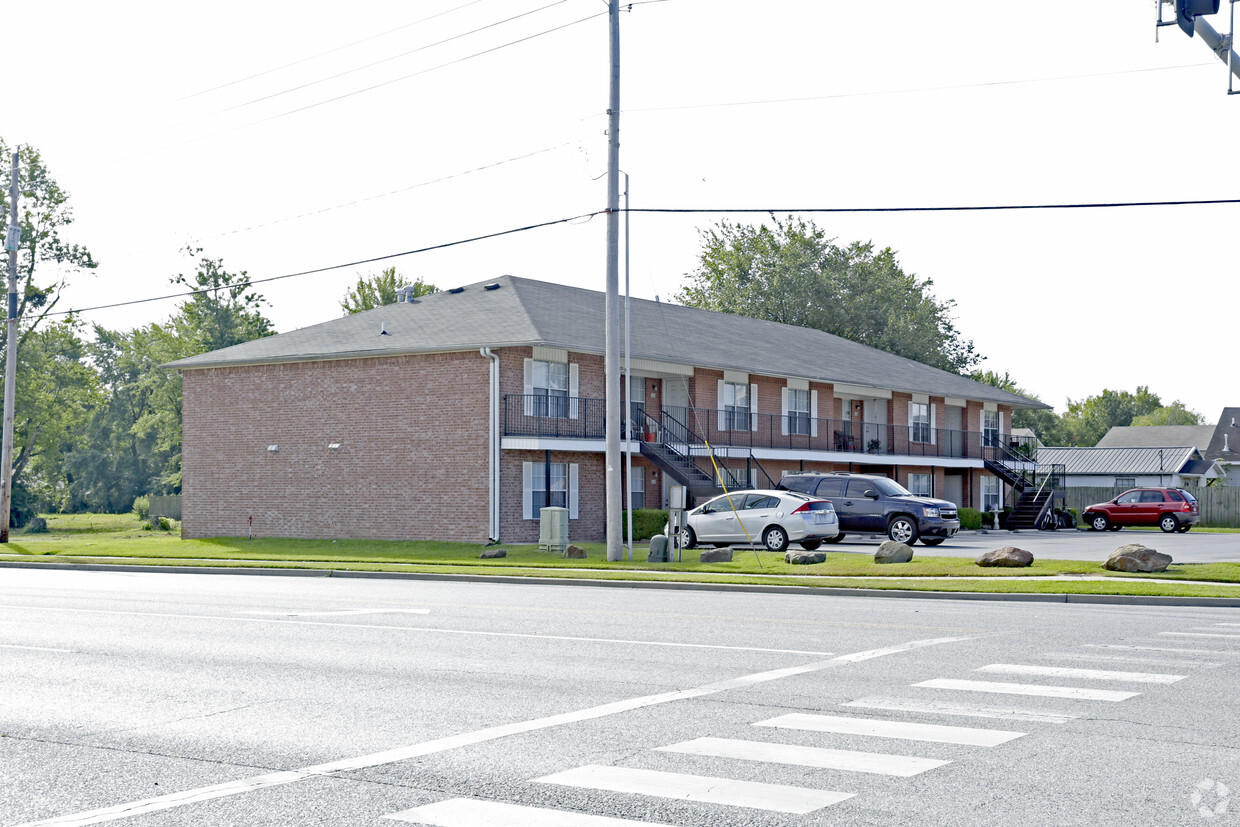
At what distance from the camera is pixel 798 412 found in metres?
45.2

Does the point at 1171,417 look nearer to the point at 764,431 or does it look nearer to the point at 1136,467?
the point at 1136,467

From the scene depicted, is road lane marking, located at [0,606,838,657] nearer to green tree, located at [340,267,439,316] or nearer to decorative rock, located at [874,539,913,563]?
decorative rock, located at [874,539,913,563]

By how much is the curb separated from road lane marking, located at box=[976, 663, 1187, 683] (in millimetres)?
7649

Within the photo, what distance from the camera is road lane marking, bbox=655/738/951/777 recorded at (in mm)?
6965

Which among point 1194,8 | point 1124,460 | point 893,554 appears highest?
point 1194,8

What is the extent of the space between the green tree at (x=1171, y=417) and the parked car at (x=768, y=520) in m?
107

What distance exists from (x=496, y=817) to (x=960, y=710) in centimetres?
397

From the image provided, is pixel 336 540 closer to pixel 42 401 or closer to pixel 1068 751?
pixel 1068 751

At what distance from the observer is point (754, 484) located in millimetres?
41438

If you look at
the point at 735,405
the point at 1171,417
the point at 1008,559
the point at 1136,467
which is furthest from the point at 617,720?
the point at 1171,417

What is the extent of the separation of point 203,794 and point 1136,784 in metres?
4.77

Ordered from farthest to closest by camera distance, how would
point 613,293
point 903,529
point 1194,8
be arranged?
point 903,529 → point 613,293 → point 1194,8

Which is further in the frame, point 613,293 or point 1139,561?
point 613,293

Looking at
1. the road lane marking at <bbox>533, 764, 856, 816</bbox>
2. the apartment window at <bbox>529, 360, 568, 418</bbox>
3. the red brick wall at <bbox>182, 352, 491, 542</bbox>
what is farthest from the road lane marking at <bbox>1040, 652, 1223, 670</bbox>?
the apartment window at <bbox>529, 360, 568, 418</bbox>
